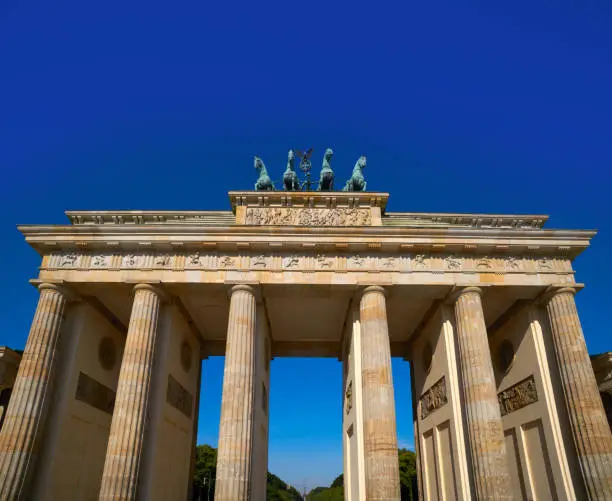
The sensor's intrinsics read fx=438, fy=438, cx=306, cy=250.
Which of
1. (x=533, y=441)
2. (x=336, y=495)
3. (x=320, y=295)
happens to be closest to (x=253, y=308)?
(x=320, y=295)

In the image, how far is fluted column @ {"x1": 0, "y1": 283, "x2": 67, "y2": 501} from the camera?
48.8ft

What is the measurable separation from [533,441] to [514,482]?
2381 millimetres

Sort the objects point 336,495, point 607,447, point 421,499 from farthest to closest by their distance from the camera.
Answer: point 336,495 → point 421,499 → point 607,447

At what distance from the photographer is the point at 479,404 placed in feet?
52.6

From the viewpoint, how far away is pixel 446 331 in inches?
746

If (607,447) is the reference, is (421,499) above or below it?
below

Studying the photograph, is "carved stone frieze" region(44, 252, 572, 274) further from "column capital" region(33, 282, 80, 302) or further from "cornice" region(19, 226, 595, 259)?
"column capital" region(33, 282, 80, 302)

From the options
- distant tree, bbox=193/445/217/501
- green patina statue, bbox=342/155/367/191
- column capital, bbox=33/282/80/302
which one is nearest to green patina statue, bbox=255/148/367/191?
green patina statue, bbox=342/155/367/191

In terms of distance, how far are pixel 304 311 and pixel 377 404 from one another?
690 cm

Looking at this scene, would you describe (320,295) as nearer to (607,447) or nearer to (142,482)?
(142,482)

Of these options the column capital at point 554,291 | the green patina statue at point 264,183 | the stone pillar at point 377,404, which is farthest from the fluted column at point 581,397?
the green patina statue at point 264,183

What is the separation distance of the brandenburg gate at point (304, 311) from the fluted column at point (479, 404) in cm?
6

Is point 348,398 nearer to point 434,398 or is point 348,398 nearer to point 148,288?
point 434,398

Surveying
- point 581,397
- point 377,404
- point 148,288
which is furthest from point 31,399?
point 581,397
